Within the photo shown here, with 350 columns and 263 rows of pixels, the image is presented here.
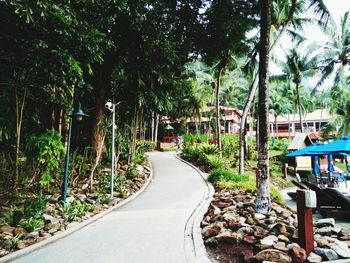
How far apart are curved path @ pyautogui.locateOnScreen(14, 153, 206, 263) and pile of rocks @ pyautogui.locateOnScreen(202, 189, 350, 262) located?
799mm

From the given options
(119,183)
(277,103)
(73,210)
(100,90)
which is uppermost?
(277,103)

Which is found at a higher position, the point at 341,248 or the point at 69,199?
the point at 69,199

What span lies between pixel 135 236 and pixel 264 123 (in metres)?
3.99

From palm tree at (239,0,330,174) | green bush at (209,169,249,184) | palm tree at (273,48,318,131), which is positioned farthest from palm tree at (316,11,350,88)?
green bush at (209,169,249,184)

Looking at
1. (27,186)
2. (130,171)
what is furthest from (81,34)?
(130,171)

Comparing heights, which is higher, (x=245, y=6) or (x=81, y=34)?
(x=245, y=6)

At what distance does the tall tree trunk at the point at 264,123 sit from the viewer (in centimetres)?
657

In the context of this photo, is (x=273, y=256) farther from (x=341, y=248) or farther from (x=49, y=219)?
(x=49, y=219)

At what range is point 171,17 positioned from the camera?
39.0ft

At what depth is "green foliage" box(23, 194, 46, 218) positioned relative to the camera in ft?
21.4

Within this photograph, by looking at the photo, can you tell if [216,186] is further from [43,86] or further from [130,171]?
[43,86]

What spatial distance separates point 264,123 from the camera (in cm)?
666

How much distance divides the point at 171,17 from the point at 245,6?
136 inches

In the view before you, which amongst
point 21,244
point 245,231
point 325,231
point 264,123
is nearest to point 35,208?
point 21,244
